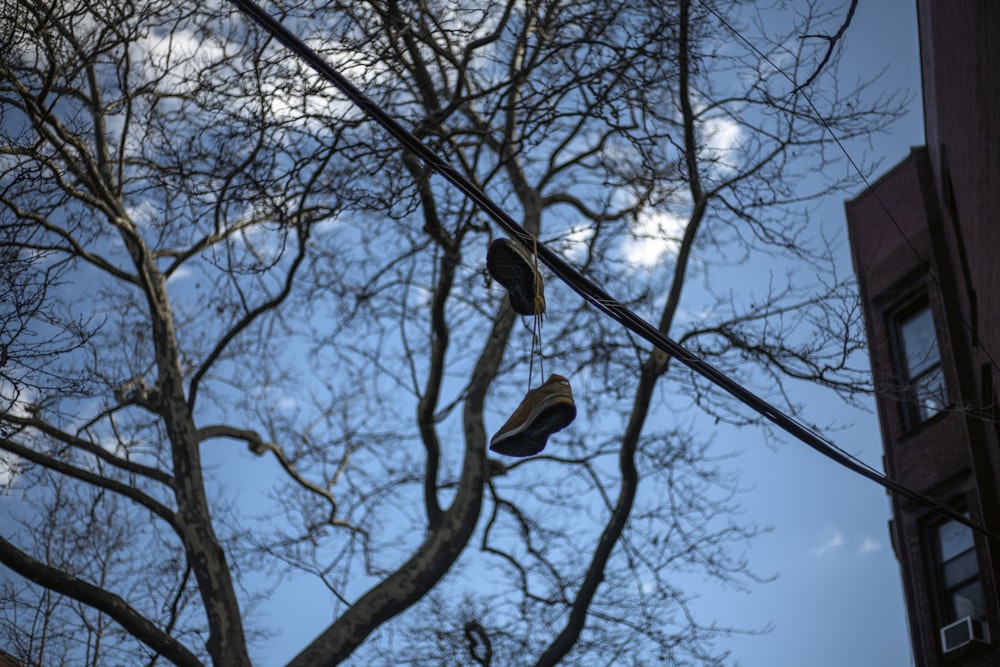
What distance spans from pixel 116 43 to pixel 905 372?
10332mm

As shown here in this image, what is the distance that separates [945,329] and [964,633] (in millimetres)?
3657

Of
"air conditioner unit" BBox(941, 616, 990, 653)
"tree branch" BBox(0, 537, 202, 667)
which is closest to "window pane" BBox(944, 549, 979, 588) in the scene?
"air conditioner unit" BBox(941, 616, 990, 653)

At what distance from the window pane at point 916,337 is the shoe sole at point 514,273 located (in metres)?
9.43

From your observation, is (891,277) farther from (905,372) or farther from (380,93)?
(380,93)

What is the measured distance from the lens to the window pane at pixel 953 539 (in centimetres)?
1195

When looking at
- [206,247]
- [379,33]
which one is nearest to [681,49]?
[379,33]

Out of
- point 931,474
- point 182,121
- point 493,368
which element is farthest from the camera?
point 931,474

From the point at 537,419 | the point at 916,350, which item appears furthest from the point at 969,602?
the point at 537,419

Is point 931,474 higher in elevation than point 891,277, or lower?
lower

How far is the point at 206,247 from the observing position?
11758 millimetres

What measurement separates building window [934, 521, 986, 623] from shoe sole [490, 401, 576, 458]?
314 inches

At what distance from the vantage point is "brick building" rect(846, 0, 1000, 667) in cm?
895

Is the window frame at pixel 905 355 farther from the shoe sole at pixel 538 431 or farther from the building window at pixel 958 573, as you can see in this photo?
the shoe sole at pixel 538 431

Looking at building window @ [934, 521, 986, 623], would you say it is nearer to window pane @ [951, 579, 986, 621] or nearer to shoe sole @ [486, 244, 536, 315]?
window pane @ [951, 579, 986, 621]
